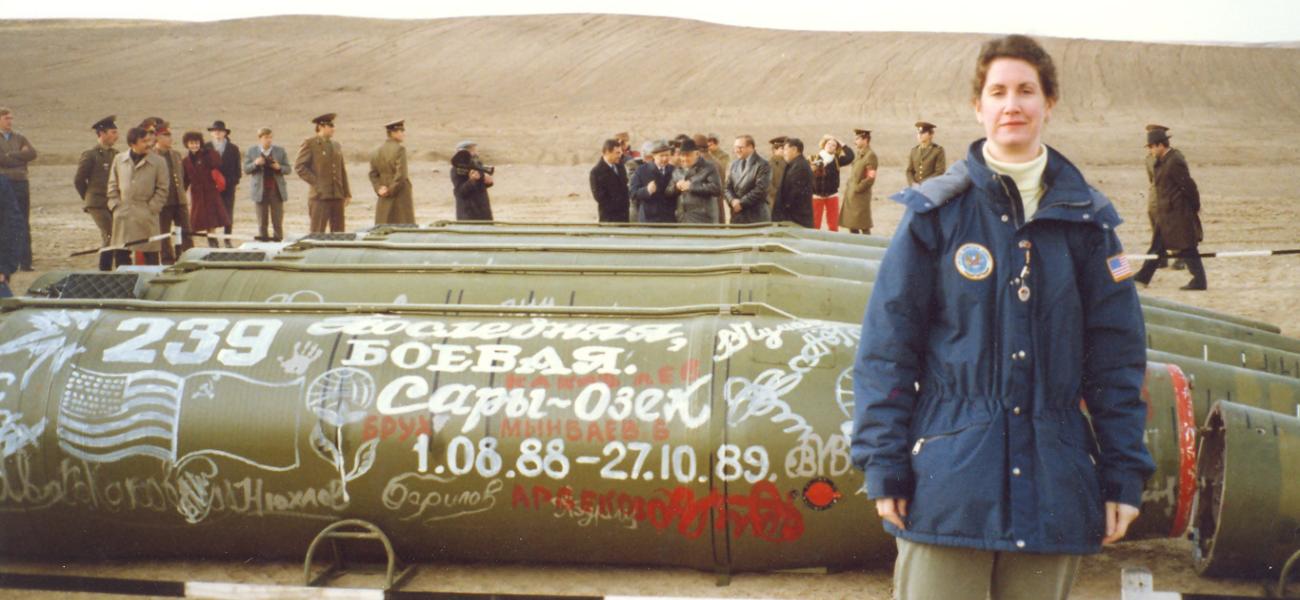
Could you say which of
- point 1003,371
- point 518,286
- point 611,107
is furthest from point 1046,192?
point 611,107

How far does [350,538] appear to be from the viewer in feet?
17.4

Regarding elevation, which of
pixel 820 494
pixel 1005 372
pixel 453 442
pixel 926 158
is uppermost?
pixel 926 158

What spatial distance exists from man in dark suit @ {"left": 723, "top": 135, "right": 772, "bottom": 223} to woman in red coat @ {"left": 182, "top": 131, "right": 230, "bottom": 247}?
6.25 meters

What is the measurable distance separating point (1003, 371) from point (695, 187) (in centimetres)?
1003

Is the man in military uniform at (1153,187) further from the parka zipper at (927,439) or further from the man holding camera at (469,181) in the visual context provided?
the parka zipper at (927,439)

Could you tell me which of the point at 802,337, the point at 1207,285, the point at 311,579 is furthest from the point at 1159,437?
the point at 1207,285

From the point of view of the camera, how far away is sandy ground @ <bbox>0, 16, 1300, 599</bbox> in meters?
5.68

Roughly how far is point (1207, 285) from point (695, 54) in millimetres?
42948

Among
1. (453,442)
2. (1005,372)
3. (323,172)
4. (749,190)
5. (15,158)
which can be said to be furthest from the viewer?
(323,172)

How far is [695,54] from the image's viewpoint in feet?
180

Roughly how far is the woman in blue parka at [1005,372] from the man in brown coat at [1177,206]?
10673mm

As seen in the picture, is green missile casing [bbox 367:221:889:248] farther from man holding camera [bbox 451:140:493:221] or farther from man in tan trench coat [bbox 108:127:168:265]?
man in tan trench coat [bbox 108:127:168:265]

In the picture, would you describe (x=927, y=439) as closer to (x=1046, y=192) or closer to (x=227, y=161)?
(x=1046, y=192)

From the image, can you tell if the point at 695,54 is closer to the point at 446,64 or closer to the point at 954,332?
the point at 446,64
